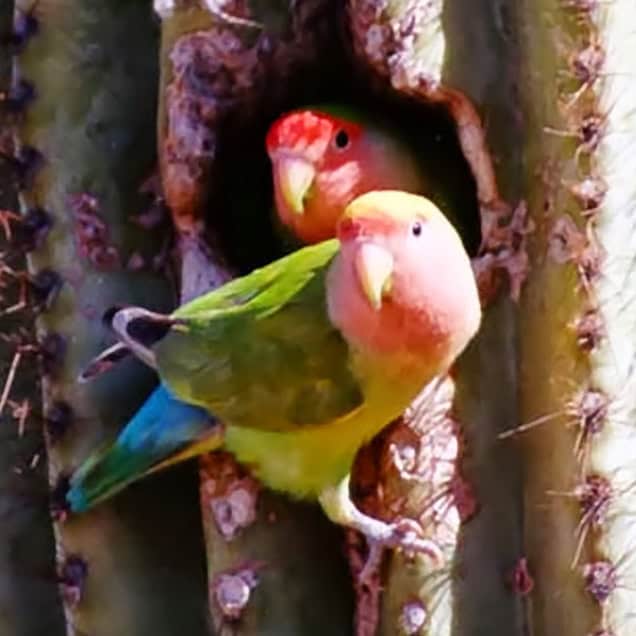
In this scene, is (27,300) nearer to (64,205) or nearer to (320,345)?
(64,205)

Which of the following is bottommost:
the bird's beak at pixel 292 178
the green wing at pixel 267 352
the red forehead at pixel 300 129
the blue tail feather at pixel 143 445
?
the blue tail feather at pixel 143 445

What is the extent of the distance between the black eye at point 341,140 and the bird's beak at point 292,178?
2.5 inches

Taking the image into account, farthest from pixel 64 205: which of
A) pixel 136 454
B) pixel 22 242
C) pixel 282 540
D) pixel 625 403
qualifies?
pixel 625 403

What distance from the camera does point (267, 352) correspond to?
2305mm

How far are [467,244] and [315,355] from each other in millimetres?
380

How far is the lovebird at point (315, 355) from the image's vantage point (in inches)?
86.1

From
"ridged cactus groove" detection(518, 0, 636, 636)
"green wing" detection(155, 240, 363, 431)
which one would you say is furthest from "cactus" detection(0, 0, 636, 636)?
"green wing" detection(155, 240, 363, 431)

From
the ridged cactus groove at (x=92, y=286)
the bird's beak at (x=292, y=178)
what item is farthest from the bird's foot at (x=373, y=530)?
the bird's beak at (x=292, y=178)

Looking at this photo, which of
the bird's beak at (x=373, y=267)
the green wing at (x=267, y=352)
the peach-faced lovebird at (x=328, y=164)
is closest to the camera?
the bird's beak at (x=373, y=267)

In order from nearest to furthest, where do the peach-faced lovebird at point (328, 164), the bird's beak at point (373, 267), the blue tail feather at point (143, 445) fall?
the bird's beak at point (373, 267) → the blue tail feather at point (143, 445) → the peach-faced lovebird at point (328, 164)

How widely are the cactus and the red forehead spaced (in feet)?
0.18

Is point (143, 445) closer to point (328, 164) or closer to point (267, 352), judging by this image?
point (267, 352)

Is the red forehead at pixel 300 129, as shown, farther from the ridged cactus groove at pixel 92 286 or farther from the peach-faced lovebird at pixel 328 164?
the ridged cactus groove at pixel 92 286

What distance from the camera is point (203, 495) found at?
243 centimetres
